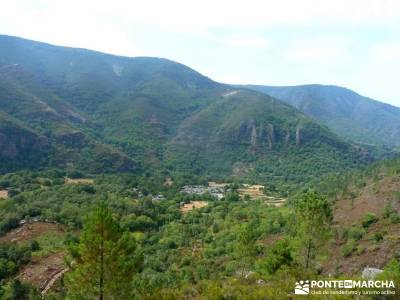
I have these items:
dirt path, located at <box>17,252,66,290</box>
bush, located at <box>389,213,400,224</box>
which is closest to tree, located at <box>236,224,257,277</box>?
bush, located at <box>389,213,400,224</box>

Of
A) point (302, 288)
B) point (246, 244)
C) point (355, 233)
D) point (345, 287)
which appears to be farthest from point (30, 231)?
point (345, 287)

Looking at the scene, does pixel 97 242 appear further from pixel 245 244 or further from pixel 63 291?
pixel 63 291

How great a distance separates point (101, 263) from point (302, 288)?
11086mm

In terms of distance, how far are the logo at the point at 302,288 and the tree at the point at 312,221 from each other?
277 inches

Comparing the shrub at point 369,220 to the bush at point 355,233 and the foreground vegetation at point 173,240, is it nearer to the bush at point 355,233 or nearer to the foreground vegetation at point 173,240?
the foreground vegetation at point 173,240

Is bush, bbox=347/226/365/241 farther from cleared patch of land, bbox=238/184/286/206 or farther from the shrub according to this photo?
cleared patch of land, bbox=238/184/286/206

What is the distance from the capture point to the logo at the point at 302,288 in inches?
879

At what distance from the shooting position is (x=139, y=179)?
12812 cm

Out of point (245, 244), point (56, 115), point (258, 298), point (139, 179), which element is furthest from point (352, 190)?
point (56, 115)

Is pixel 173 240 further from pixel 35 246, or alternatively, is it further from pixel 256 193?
pixel 256 193

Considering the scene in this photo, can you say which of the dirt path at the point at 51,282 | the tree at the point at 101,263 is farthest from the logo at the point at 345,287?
the dirt path at the point at 51,282

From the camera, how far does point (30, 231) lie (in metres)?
67.2

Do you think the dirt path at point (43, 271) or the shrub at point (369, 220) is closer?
the dirt path at point (43, 271)

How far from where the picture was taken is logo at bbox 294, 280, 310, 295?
879 inches
